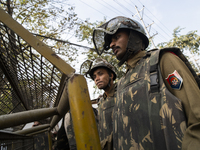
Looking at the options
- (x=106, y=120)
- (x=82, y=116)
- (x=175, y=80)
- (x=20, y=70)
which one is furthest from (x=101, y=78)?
(x=82, y=116)

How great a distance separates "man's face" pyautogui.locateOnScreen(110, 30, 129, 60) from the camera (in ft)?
5.41

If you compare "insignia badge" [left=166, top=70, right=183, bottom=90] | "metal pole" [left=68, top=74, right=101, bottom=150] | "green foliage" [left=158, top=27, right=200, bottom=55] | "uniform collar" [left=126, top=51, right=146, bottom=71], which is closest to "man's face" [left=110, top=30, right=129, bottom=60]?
"uniform collar" [left=126, top=51, right=146, bottom=71]

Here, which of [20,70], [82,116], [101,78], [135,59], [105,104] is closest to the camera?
[82,116]

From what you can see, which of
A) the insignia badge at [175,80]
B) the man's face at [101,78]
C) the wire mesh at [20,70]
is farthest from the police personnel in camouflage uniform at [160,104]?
the man's face at [101,78]

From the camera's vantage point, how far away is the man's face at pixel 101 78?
113 inches

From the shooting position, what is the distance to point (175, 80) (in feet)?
3.27

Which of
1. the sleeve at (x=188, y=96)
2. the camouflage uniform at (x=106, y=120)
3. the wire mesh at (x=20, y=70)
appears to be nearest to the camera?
the sleeve at (x=188, y=96)

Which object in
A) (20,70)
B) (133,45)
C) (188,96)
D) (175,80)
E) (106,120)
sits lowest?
→ (106,120)

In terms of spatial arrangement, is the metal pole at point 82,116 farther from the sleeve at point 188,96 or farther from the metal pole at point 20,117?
the sleeve at point 188,96

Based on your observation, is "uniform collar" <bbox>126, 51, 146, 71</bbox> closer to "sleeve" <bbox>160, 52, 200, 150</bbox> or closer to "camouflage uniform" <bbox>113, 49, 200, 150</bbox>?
"camouflage uniform" <bbox>113, 49, 200, 150</bbox>

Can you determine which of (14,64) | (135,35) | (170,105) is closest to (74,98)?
(170,105)

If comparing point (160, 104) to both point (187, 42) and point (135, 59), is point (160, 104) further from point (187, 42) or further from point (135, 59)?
point (187, 42)

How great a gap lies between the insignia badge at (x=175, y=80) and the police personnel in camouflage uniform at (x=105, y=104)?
1.49 metres

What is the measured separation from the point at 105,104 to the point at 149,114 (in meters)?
1.68
